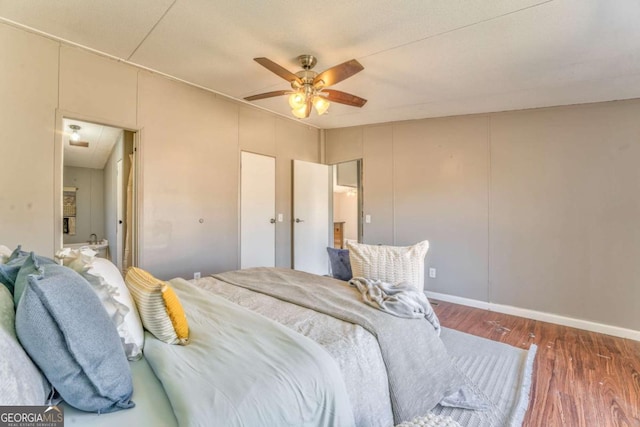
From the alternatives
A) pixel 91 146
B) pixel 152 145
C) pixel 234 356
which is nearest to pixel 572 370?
pixel 234 356

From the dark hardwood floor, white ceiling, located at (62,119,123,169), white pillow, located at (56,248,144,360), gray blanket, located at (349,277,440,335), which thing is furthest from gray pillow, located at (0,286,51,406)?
white ceiling, located at (62,119,123,169)

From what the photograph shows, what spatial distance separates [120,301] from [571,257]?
4071 millimetres

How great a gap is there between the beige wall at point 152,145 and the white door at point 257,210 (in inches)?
4.9

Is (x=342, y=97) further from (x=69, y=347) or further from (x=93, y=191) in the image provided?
(x=93, y=191)

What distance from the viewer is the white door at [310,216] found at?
4664 mm

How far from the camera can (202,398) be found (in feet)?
2.98

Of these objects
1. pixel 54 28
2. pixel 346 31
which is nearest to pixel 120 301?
pixel 346 31

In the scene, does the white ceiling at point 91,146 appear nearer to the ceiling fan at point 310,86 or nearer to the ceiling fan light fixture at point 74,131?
the ceiling fan light fixture at point 74,131

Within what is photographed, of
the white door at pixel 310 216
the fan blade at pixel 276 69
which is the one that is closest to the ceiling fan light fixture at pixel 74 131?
the white door at pixel 310 216

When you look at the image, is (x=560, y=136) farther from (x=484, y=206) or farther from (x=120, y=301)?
(x=120, y=301)

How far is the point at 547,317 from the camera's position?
10.7 feet

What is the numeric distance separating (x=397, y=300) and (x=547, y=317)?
2.67m

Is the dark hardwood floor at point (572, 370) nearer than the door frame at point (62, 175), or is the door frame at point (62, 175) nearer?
the dark hardwood floor at point (572, 370)

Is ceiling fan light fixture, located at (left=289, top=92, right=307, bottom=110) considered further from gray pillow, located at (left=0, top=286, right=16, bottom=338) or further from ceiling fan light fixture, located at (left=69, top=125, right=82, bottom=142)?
ceiling fan light fixture, located at (left=69, top=125, right=82, bottom=142)
